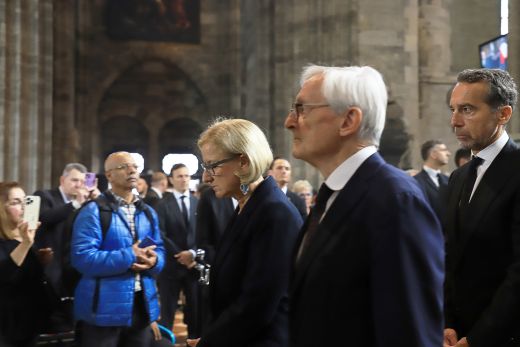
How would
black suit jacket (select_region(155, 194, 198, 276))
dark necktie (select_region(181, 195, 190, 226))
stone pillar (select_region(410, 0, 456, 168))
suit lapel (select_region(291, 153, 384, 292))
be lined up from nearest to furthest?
suit lapel (select_region(291, 153, 384, 292)), black suit jacket (select_region(155, 194, 198, 276)), dark necktie (select_region(181, 195, 190, 226)), stone pillar (select_region(410, 0, 456, 168))

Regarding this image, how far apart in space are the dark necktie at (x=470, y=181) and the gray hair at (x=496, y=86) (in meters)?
0.25

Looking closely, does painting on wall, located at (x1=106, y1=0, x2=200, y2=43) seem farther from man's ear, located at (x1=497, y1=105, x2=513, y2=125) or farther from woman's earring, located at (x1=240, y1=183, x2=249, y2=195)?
man's ear, located at (x1=497, y1=105, x2=513, y2=125)

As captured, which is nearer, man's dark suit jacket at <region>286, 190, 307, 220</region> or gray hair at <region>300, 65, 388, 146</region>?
gray hair at <region>300, 65, 388, 146</region>

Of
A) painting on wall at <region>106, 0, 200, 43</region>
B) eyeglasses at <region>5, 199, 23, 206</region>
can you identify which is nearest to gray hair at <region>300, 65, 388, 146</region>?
eyeglasses at <region>5, 199, 23, 206</region>

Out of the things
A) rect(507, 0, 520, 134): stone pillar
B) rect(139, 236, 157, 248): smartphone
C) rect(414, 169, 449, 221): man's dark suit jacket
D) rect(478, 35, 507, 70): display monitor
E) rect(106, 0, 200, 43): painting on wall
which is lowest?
rect(139, 236, 157, 248): smartphone

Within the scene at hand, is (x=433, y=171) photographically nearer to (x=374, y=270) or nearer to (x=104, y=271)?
(x=104, y=271)

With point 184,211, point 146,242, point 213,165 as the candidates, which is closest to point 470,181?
point 213,165

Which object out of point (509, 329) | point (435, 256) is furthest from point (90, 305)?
point (435, 256)

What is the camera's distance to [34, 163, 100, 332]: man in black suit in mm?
5250

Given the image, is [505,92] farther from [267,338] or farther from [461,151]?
[461,151]

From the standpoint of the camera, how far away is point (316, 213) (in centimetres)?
215

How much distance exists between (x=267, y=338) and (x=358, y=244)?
0.97 metres

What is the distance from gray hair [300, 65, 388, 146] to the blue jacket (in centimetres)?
272

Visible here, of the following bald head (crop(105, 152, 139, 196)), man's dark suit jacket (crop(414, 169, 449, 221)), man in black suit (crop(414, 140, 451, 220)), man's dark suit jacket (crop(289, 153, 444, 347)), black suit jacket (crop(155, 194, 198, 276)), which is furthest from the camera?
black suit jacket (crop(155, 194, 198, 276))
